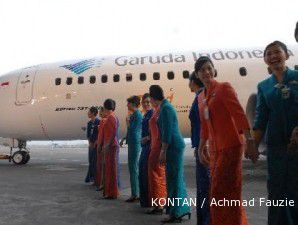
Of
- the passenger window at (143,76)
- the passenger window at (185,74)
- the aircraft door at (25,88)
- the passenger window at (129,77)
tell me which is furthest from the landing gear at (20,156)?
the passenger window at (185,74)

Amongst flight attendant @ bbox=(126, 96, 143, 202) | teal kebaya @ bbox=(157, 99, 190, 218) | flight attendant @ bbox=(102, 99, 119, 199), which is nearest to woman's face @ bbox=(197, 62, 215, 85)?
teal kebaya @ bbox=(157, 99, 190, 218)

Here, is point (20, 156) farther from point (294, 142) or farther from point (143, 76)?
point (294, 142)

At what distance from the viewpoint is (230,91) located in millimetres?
3322

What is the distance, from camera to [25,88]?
13.2 meters

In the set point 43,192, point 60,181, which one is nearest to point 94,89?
point 60,181

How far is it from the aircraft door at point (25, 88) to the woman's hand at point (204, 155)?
1036 cm

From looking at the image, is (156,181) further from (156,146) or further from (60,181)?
(60,181)

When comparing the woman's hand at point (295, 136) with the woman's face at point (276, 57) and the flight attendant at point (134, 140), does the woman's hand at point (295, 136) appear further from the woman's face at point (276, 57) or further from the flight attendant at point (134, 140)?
the flight attendant at point (134, 140)

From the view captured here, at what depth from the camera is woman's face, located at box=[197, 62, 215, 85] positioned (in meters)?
3.57

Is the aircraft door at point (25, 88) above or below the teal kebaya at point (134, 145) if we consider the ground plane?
above

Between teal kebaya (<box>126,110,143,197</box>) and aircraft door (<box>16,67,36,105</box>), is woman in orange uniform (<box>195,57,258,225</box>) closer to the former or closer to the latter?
teal kebaya (<box>126,110,143,197</box>)

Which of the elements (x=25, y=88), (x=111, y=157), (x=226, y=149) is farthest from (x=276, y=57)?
(x=25, y=88)

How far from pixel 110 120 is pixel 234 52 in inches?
283

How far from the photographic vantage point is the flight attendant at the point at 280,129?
284 centimetres
